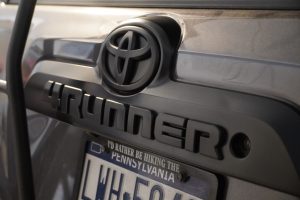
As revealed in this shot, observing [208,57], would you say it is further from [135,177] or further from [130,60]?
[135,177]

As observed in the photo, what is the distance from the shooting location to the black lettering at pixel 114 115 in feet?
3.54

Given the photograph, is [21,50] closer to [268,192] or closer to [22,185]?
[22,185]

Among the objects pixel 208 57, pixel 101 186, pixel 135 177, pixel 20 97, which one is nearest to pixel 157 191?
pixel 135 177

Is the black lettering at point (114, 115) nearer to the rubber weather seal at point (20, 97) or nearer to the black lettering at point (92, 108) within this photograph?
the black lettering at point (92, 108)

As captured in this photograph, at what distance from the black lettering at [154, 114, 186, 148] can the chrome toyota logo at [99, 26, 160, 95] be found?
0.09m

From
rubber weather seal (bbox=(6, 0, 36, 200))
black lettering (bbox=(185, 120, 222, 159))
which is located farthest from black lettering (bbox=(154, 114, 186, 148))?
rubber weather seal (bbox=(6, 0, 36, 200))

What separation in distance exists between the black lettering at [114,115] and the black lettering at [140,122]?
0.02 metres

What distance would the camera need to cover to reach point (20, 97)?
4.18 ft

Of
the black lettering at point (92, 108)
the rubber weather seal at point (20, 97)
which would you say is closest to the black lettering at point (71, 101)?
the black lettering at point (92, 108)

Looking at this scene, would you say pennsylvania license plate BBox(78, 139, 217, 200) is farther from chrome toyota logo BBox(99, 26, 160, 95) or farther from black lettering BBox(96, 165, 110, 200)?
chrome toyota logo BBox(99, 26, 160, 95)

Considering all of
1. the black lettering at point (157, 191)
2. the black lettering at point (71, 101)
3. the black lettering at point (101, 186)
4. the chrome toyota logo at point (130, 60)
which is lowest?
the black lettering at point (101, 186)

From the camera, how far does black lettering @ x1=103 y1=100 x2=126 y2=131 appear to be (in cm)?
108

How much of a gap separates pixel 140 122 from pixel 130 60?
0.13 m

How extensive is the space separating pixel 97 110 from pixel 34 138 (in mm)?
322
